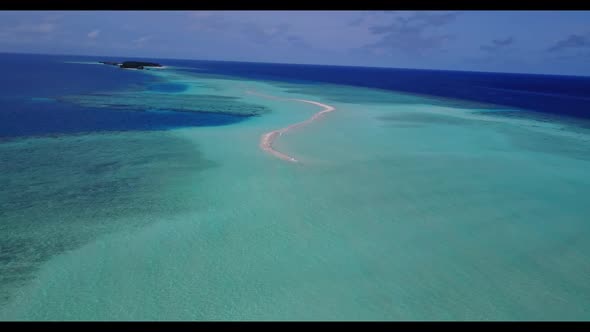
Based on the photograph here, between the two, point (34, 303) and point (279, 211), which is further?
point (279, 211)

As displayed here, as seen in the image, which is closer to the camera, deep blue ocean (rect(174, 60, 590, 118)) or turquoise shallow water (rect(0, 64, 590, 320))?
turquoise shallow water (rect(0, 64, 590, 320))

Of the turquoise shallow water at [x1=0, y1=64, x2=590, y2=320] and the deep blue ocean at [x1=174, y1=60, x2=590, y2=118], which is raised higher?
the deep blue ocean at [x1=174, y1=60, x2=590, y2=118]

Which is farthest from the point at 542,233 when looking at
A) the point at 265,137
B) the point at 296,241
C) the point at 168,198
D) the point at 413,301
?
the point at 265,137

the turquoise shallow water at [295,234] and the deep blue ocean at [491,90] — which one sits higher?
the deep blue ocean at [491,90]

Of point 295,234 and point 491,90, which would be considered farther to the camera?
point 491,90

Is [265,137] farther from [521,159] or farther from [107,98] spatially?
[107,98]

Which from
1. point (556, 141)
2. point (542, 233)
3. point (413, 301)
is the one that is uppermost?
point (556, 141)

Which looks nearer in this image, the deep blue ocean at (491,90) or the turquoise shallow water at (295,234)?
the turquoise shallow water at (295,234)

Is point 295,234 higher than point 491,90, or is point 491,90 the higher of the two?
point 491,90
